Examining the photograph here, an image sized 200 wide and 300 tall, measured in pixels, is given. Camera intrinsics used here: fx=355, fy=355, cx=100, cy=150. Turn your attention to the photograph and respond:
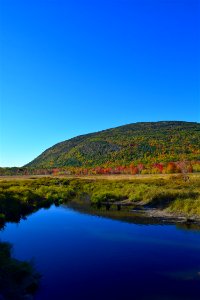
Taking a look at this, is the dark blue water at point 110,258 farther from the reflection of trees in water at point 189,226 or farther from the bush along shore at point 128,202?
the bush along shore at point 128,202

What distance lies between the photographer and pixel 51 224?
36219mm

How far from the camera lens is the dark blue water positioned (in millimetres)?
17812

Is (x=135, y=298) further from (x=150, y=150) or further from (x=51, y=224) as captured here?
(x=150, y=150)

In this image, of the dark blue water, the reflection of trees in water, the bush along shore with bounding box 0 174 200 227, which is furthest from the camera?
the bush along shore with bounding box 0 174 200 227

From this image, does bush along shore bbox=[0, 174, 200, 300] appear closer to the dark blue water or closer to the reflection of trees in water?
the reflection of trees in water

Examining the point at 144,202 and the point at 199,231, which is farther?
the point at 144,202

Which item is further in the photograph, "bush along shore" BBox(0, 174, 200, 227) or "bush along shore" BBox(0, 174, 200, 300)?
"bush along shore" BBox(0, 174, 200, 227)

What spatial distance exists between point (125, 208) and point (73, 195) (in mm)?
20224

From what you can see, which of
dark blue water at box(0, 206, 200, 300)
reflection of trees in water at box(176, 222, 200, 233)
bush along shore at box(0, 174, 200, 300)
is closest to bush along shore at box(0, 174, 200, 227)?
bush along shore at box(0, 174, 200, 300)

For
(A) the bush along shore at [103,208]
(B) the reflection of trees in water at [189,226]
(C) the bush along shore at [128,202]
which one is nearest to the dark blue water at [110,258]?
(B) the reflection of trees in water at [189,226]

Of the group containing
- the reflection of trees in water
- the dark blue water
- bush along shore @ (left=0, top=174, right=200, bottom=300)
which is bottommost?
the dark blue water

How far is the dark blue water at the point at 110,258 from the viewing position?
58.4 ft

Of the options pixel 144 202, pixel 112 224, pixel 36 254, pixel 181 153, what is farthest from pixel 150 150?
pixel 36 254

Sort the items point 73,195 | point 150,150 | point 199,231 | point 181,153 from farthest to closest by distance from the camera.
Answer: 1. point 150,150
2. point 181,153
3. point 73,195
4. point 199,231
